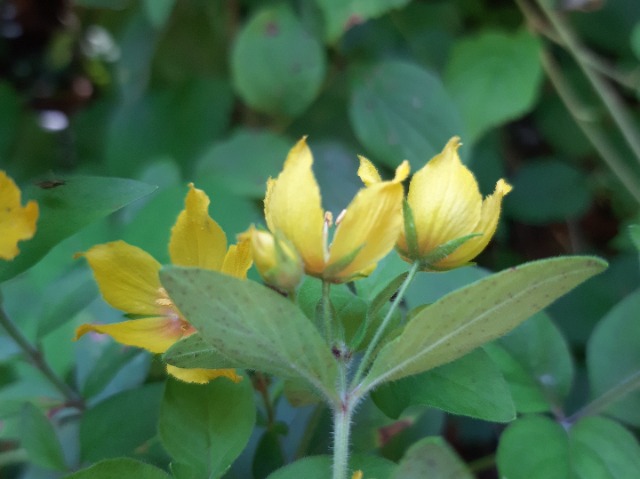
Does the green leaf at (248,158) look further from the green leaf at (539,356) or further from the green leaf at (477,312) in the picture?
the green leaf at (477,312)

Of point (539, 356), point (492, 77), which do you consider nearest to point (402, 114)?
point (492, 77)

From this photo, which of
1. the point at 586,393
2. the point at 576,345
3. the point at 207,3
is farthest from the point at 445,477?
the point at 207,3

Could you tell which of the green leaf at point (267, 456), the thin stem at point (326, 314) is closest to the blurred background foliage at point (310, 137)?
the green leaf at point (267, 456)

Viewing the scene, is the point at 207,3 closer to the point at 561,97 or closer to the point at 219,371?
the point at 561,97

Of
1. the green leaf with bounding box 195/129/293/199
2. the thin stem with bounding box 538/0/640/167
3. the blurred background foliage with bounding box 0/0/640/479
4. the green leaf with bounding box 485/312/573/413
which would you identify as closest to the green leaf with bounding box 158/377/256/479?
the blurred background foliage with bounding box 0/0/640/479

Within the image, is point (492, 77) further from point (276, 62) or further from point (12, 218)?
point (12, 218)

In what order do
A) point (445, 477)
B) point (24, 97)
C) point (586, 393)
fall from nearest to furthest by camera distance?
1. point (445, 477)
2. point (586, 393)
3. point (24, 97)

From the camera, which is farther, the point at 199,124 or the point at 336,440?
the point at 199,124

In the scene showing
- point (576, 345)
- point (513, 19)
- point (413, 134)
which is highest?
point (513, 19)
